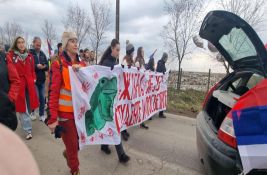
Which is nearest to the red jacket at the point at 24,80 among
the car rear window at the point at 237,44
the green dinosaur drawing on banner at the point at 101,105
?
the green dinosaur drawing on banner at the point at 101,105

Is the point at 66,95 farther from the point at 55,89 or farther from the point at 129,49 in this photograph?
the point at 129,49

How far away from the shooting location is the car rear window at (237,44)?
103 inches

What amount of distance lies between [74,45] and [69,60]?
0.63 feet

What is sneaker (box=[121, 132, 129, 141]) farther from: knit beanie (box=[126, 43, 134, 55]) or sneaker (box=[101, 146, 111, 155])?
knit beanie (box=[126, 43, 134, 55])

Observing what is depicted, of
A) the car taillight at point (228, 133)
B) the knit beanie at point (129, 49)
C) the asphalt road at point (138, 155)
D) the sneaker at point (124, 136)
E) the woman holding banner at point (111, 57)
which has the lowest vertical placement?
the asphalt road at point (138, 155)

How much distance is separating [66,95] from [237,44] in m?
2.30

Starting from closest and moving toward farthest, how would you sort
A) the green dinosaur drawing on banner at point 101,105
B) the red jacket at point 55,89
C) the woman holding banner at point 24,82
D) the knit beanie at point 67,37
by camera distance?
the red jacket at point 55,89, the knit beanie at point 67,37, the green dinosaur drawing on banner at point 101,105, the woman holding banner at point 24,82

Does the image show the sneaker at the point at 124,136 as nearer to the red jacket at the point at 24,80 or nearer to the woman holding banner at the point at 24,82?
the woman holding banner at the point at 24,82

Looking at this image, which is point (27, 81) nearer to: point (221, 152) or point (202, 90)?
point (221, 152)

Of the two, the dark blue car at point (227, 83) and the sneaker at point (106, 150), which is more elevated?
the dark blue car at point (227, 83)

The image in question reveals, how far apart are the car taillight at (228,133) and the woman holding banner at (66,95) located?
1.70 m

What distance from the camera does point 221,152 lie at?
7.11 feet

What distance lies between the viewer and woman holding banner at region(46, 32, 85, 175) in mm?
2607

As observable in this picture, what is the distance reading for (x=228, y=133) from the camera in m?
2.18
